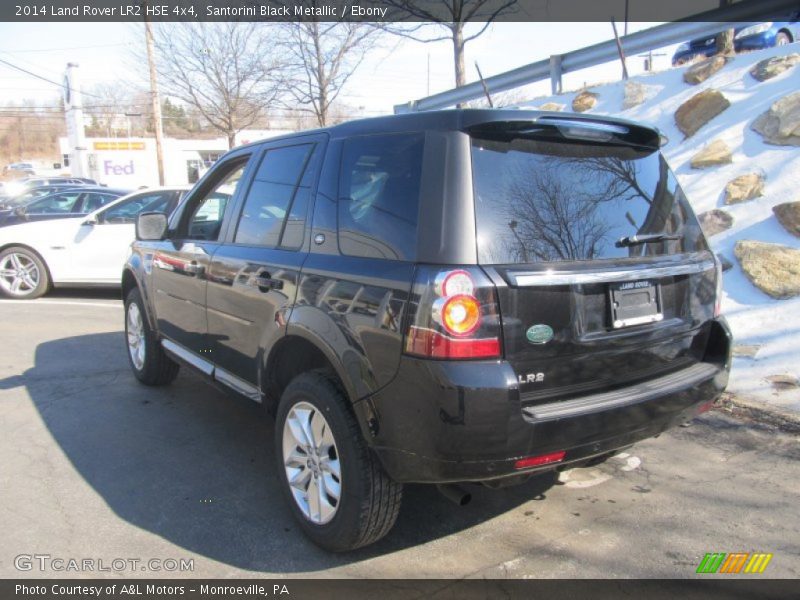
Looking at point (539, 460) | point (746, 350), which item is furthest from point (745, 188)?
point (539, 460)

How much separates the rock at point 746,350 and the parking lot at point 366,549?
0.92m

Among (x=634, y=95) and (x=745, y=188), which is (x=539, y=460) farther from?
(x=634, y=95)

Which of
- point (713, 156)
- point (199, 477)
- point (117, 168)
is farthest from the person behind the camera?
point (117, 168)

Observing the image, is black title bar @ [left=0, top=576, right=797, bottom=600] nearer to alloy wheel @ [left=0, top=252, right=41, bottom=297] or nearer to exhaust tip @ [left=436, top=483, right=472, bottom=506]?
exhaust tip @ [left=436, top=483, right=472, bottom=506]

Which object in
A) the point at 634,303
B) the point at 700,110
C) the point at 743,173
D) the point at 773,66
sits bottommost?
the point at 634,303

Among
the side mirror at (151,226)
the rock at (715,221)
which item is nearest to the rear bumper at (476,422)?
the side mirror at (151,226)

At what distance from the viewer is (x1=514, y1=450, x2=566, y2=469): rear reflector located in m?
2.41

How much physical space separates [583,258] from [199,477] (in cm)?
252

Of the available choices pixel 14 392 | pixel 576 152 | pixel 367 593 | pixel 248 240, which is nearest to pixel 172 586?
pixel 367 593

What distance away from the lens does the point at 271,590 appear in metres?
2.67

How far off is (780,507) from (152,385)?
4.57 metres

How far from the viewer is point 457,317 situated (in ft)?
7.59

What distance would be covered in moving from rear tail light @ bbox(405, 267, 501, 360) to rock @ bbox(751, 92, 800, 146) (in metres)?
6.49

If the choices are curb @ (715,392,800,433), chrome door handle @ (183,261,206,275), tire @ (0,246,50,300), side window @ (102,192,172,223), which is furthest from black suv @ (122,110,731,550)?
tire @ (0,246,50,300)
